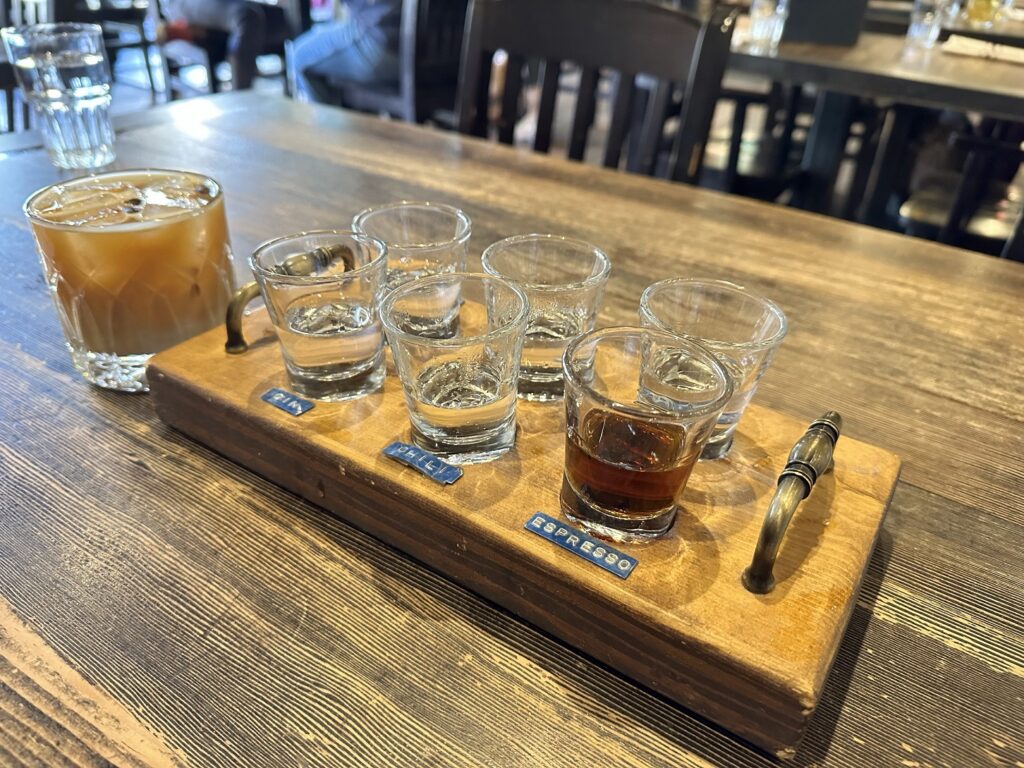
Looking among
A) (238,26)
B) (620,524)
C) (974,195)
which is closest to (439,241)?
(620,524)

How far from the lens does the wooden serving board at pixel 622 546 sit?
0.41m

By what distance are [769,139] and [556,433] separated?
255cm

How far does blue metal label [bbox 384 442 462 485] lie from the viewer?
0.51m

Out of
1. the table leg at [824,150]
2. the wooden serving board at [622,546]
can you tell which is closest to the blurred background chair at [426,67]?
the table leg at [824,150]

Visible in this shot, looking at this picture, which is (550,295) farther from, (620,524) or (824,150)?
(824,150)

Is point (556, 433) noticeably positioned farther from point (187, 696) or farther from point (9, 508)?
point (9, 508)

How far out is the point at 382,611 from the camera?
0.49 meters

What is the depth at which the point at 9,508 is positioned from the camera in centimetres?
55

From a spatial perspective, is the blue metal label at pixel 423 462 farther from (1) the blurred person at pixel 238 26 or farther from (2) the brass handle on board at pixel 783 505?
(1) the blurred person at pixel 238 26

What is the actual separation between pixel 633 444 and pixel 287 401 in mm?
286

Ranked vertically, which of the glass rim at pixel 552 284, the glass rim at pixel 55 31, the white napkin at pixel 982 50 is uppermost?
the white napkin at pixel 982 50

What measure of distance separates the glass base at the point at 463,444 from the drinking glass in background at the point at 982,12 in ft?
8.81

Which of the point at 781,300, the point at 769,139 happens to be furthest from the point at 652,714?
the point at 769,139

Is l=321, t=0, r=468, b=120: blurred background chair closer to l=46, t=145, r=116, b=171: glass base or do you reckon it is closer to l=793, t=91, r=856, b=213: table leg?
l=46, t=145, r=116, b=171: glass base
